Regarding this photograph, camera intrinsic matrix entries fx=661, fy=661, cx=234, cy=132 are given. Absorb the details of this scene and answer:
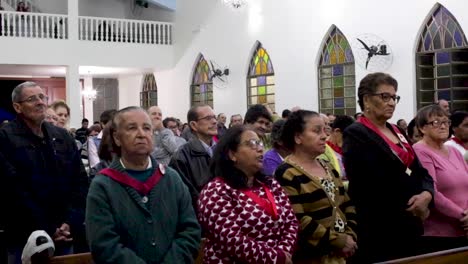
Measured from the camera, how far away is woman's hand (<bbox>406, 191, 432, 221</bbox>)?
3514mm

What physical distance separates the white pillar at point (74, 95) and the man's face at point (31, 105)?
12654 millimetres

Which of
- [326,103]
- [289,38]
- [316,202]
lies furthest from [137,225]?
[289,38]

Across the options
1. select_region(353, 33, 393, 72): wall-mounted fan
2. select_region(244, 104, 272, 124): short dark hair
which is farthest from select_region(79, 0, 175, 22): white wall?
select_region(244, 104, 272, 124): short dark hair

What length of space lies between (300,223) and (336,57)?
10.9 m

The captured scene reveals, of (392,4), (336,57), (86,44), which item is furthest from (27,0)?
(392,4)

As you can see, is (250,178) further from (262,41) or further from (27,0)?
(27,0)

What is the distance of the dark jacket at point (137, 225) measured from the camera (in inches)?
104

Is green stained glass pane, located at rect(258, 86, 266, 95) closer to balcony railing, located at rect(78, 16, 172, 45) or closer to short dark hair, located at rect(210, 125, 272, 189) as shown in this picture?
balcony railing, located at rect(78, 16, 172, 45)

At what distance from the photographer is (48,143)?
3816 millimetres

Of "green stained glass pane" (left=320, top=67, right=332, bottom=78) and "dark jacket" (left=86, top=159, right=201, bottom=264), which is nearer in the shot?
"dark jacket" (left=86, top=159, right=201, bottom=264)

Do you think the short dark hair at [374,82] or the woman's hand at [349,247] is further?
the short dark hair at [374,82]

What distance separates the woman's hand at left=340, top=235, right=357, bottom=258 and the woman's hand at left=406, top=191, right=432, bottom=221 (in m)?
0.38

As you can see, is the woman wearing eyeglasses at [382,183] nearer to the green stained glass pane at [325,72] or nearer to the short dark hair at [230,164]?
the short dark hair at [230,164]

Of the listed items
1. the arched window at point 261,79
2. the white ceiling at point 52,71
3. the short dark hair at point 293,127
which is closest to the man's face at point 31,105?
the short dark hair at point 293,127
